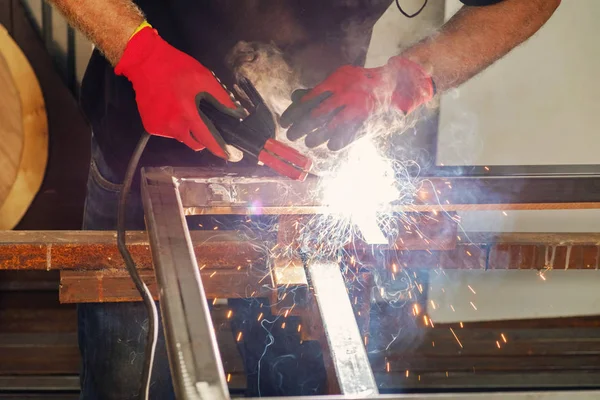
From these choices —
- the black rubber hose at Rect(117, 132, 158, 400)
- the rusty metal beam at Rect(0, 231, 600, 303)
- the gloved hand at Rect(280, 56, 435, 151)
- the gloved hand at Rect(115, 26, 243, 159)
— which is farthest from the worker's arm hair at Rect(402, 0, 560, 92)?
the black rubber hose at Rect(117, 132, 158, 400)

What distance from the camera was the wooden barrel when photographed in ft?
6.60

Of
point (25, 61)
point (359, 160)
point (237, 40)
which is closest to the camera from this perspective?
point (359, 160)

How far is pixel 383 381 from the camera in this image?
2209 millimetres

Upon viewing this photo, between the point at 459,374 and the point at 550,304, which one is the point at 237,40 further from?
the point at 550,304

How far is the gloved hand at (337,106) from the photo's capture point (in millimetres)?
1174

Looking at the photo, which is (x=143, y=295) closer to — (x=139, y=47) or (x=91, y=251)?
(x=91, y=251)

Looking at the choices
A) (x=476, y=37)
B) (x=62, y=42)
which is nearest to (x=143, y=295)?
(x=476, y=37)

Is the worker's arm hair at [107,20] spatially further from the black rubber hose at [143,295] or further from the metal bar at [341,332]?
the metal bar at [341,332]

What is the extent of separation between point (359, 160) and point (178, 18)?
52cm

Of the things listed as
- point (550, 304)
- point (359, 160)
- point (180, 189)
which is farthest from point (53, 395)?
point (550, 304)

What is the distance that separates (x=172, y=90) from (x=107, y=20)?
22 cm

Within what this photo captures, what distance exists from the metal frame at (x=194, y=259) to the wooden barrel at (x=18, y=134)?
103 cm

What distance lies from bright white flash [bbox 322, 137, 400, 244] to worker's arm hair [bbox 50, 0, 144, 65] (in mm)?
471

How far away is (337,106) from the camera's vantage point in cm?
119
